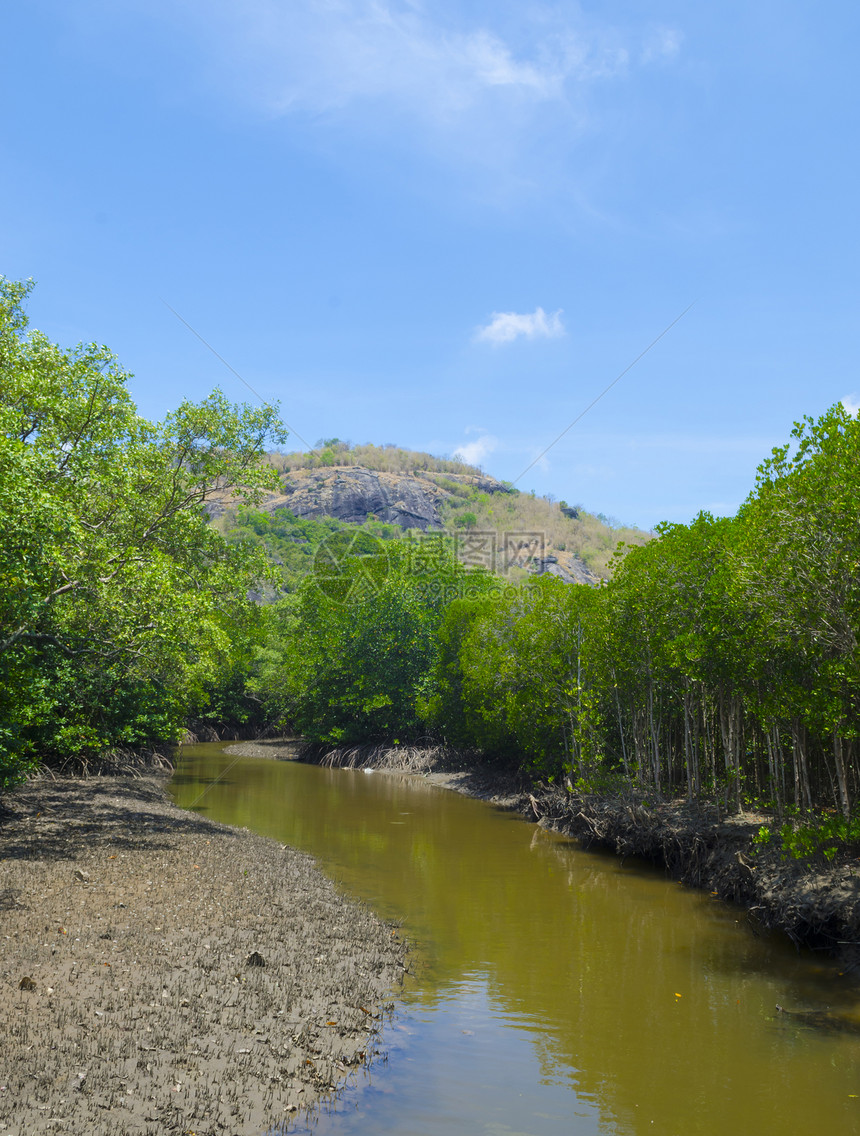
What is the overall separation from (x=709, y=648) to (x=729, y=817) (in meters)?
4.30

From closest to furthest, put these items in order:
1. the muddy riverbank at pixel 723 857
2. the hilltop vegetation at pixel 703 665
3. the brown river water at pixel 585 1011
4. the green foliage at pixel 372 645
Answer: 1. the brown river water at pixel 585 1011
2. the hilltop vegetation at pixel 703 665
3. the muddy riverbank at pixel 723 857
4. the green foliage at pixel 372 645

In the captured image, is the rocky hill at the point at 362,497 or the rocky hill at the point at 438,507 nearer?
the rocky hill at the point at 438,507

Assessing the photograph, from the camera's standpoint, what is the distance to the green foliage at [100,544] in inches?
482

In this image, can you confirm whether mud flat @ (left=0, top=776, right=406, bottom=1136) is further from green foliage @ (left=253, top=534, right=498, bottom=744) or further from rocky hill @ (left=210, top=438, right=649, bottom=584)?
rocky hill @ (left=210, top=438, right=649, bottom=584)

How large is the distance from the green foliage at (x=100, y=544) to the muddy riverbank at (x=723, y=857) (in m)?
11.0

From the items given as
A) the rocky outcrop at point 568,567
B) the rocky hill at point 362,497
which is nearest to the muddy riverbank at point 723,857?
the rocky outcrop at point 568,567

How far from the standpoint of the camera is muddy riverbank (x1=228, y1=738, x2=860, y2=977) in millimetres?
11609

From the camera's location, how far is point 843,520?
34.8 ft

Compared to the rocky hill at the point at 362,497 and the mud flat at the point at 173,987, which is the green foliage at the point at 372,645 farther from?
the rocky hill at the point at 362,497

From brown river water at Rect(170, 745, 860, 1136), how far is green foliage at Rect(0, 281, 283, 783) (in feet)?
22.2

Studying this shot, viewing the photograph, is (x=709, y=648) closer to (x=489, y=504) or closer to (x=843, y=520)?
(x=843, y=520)

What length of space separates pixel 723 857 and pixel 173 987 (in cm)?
1126

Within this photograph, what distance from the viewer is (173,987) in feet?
27.3

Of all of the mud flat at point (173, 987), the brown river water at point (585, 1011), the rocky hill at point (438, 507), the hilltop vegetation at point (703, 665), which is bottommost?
the brown river water at point (585, 1011)
